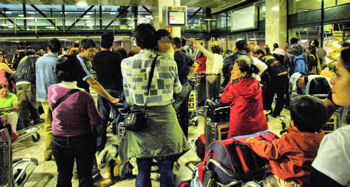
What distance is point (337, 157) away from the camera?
990 mm

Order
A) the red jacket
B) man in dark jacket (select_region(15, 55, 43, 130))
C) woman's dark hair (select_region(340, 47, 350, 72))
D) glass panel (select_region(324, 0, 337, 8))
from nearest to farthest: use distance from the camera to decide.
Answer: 1. woman's dark hair (select_region(340, 47, 350, 72))
2. the red jacket
3. man in dark jacket (select_region(15, 55, 43, 130))
4. glass panel (select_region(324, 0, 337, 8))

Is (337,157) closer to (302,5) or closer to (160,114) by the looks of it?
(160,114)

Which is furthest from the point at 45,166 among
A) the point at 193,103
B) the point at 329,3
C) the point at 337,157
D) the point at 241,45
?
the point at 329,3

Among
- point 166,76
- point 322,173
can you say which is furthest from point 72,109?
point 322,173

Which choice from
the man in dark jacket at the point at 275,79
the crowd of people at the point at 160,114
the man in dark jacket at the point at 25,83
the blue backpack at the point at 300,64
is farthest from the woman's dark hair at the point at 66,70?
the blue backpack at the point at 300,64

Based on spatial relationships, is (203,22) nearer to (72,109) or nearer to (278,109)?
(278,109)

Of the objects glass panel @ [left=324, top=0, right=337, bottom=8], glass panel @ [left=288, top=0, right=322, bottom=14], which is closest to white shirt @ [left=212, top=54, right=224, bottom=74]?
glass panel @ [left=324, top=0, right=337, bottom=8]

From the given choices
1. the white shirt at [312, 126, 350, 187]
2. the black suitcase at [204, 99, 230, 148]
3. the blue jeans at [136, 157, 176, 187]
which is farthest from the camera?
the black suitcase at [204, 99, 230, 148]

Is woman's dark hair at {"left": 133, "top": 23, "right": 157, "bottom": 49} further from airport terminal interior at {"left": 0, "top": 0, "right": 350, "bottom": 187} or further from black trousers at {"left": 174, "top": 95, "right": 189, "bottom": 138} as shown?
black trousers at {"left": 174, "top": 95, "right": 189, "bottom": 138}

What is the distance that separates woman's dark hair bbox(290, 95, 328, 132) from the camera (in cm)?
176

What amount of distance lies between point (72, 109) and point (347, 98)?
2.14 m

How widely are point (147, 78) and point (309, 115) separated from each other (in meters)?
1.24

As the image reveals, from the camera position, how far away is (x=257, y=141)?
1960 millimetres

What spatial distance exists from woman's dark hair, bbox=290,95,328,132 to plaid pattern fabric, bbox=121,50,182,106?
3.29 feet
